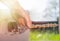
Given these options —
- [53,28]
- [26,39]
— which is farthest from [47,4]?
[26,39]

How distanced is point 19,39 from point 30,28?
0.11 metres

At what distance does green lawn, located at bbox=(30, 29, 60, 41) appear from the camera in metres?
0.84

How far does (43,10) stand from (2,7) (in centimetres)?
30

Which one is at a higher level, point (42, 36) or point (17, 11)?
point (17, 11)

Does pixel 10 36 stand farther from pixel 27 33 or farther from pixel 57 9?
pixel 57 9

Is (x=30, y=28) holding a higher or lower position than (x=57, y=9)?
lower

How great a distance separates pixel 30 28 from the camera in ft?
2.77

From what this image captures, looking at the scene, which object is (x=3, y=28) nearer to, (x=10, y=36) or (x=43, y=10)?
(x=10, y=36)

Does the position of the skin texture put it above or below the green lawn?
above

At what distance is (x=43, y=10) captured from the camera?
2.80 ft

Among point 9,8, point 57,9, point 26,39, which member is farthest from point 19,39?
point 57,9

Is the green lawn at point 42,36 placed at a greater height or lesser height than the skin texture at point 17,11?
lesser

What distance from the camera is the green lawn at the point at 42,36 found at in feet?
2.76

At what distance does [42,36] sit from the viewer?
848 mm
